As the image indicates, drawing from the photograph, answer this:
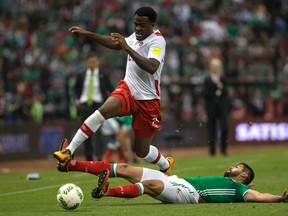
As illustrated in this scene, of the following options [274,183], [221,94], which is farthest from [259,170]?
[221,94]

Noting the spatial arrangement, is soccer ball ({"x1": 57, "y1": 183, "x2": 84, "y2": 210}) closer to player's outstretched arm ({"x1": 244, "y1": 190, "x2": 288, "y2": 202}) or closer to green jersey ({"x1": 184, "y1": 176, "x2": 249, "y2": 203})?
green jersey ({"x1": 184, "y1": 176, "x2": 249, "y2": 203})

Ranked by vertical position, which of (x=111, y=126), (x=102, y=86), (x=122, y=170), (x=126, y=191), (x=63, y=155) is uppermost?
(x=102, y=86)

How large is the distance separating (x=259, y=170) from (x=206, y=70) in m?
11.2

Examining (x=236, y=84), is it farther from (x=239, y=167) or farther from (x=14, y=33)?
(x=239, y=167)

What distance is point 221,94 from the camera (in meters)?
23.5

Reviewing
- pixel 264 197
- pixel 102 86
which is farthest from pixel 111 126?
pixel 264 197

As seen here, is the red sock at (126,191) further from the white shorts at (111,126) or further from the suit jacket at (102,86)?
the white shorts at (111,126)

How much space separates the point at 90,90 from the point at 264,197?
8.05 metres

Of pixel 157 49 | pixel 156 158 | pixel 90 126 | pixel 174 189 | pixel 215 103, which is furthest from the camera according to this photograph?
pixel 215 103

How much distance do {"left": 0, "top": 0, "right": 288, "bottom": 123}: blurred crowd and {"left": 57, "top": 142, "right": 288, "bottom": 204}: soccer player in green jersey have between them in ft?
41.5

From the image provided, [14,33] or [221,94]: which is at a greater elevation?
[14,33]

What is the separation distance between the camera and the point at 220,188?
1125 cm

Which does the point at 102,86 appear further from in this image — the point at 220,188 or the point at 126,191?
the point at 126,191

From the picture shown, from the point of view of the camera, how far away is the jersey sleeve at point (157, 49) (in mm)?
12078
